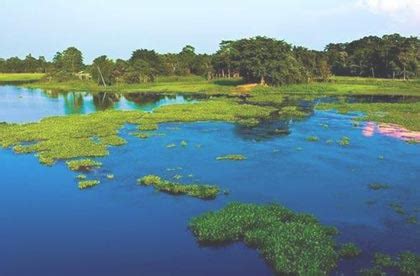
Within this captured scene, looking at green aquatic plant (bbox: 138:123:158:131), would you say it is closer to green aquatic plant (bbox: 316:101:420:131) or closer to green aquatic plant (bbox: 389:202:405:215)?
green aquatic plant (bbox: 316:101:420:131)

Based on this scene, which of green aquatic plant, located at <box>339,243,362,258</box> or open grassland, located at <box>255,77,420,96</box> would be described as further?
open grassland, located at <box>255,77,420,96</box>

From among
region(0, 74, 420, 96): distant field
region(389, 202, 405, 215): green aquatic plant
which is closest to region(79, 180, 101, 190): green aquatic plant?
region(389, 202, 405, 215): green aquatic plant

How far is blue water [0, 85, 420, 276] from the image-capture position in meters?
22.2

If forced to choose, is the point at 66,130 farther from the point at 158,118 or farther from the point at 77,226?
the point at 77,226

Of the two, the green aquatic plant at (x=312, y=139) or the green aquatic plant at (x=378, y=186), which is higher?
the green aquatic plant at (x=312, y=139)

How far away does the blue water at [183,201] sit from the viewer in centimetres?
2220

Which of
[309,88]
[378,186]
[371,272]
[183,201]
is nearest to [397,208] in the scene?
[378,186]

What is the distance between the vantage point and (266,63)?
104 m

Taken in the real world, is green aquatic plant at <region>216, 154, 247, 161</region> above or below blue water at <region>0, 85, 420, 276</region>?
above

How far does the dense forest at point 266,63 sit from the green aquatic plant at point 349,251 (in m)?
84.4

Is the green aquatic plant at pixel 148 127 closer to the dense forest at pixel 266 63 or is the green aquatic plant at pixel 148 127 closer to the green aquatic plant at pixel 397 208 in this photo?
the green aquatic plant at pixel 397 208

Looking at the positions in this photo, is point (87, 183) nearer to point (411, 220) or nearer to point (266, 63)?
point (411, 220)

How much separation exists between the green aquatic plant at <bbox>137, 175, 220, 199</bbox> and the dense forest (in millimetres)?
74119

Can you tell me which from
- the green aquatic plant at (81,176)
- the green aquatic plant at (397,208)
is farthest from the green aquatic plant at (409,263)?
the green aquatic plant at (81,176)
